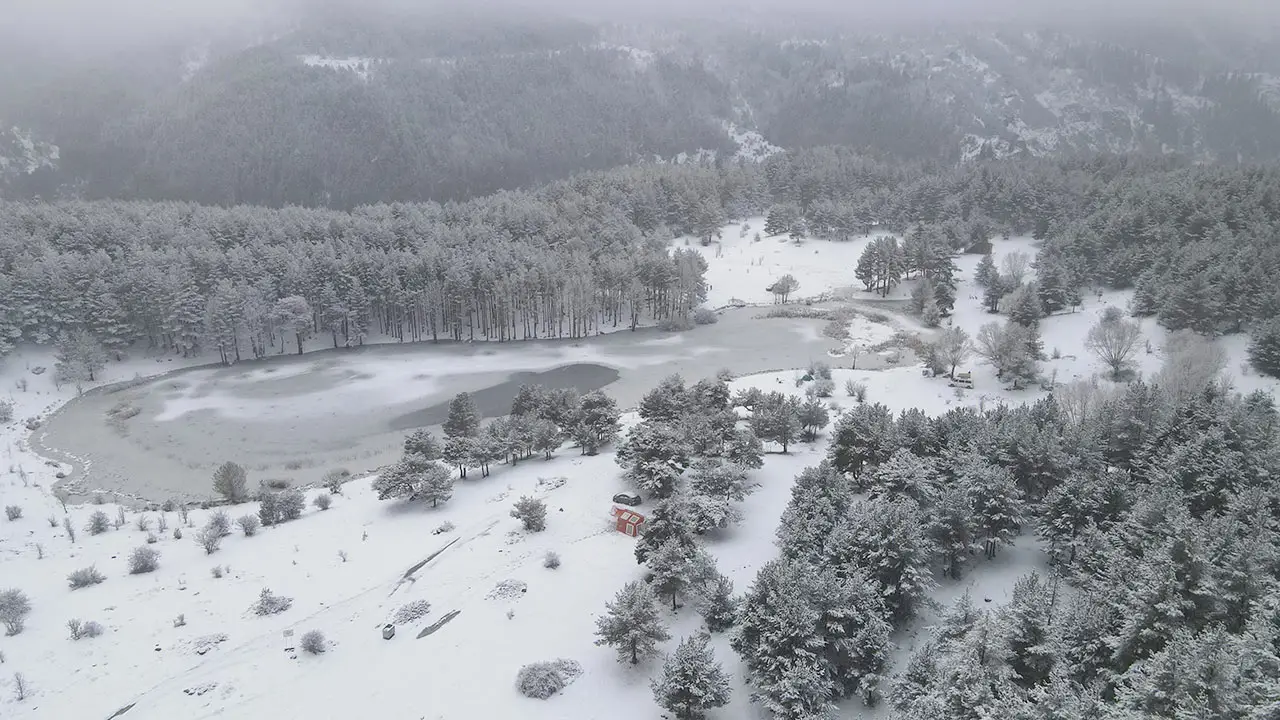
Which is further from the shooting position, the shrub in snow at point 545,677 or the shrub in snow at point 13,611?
the shrub in snow at point 13,611

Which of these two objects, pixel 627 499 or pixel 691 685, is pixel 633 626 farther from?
pixel 627 499

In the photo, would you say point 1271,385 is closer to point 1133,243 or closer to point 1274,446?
point 1274,446

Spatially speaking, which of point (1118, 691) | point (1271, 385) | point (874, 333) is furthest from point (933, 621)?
point (874, 333)

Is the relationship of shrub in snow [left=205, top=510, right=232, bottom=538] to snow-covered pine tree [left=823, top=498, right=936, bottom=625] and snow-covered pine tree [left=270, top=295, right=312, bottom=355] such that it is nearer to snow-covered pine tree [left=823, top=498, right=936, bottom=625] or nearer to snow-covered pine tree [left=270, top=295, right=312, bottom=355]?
snow-covered pine tree [left=823, top=498, right=936, bottom=625]

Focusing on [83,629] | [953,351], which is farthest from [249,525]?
[953,351]

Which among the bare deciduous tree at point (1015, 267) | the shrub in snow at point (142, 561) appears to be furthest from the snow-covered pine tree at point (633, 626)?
the bare deciduous tree at point (1015, 267)

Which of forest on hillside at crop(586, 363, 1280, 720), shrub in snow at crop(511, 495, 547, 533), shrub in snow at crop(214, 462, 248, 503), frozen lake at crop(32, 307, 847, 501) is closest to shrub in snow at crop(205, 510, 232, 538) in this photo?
shrub in snow at crop(214, 462, 248, 503)

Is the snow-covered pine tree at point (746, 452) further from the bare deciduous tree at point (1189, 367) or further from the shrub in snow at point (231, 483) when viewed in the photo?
the shrub in snow at point (231, 483)
